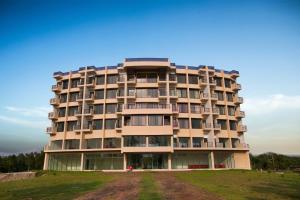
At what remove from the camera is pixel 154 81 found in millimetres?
52500

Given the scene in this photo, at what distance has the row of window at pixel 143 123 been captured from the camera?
4599 cm

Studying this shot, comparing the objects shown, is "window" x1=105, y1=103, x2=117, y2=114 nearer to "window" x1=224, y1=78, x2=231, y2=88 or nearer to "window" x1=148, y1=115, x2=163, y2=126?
"window" x1=148, y1=115, x2=163, y2=126

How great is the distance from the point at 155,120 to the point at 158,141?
4.37 meters

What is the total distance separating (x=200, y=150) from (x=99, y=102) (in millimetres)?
25700

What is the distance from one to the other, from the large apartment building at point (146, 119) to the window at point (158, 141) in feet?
0.66

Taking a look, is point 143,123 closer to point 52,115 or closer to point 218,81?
point 218,81

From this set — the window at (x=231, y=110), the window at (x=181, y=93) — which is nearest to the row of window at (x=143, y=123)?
the window at (x=231, y=110)

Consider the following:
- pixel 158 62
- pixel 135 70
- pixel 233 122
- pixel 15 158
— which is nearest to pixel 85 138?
pixel 135 70

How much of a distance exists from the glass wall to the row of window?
6.32m

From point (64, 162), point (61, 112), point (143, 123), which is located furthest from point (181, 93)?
point (64, 162)

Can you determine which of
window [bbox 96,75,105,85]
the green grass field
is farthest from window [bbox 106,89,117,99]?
the green grass field

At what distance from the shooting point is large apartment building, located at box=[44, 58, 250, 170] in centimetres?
4609

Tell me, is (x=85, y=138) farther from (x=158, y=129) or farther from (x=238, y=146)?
(x=238, y=146)

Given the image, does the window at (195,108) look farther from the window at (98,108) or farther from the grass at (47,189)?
the grass at (47,189)
